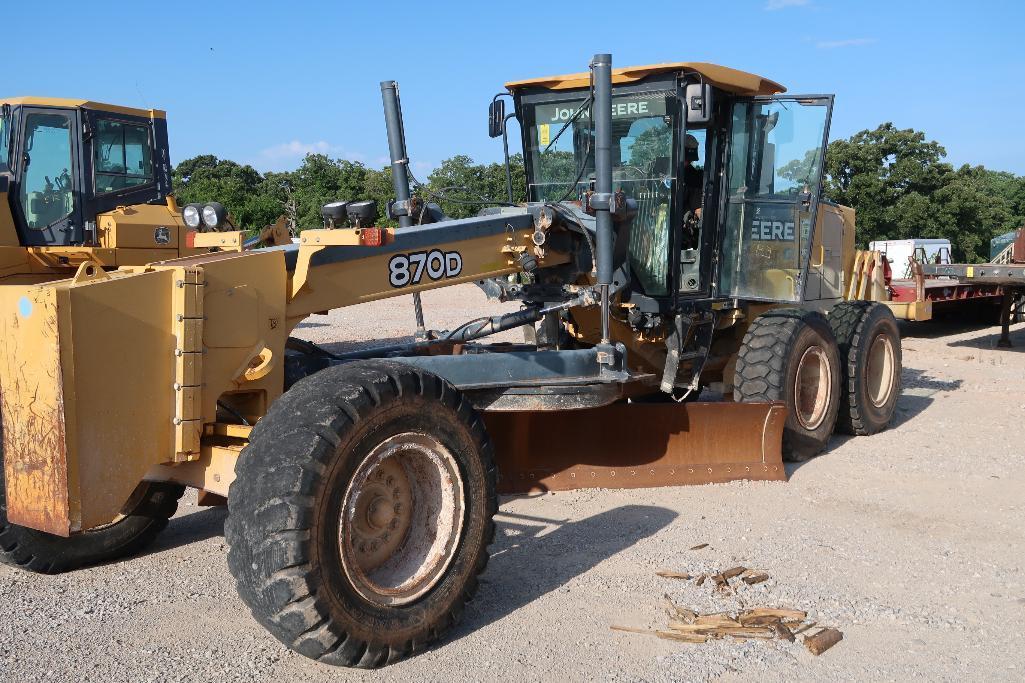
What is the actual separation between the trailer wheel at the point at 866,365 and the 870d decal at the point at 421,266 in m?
4.16

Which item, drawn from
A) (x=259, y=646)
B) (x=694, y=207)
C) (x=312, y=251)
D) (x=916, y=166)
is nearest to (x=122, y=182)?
(x=694, y=207)

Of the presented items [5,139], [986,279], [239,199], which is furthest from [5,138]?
[239,199]

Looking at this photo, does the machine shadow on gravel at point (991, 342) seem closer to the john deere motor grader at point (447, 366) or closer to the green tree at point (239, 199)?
the john deere motor grader at point (447, 366)

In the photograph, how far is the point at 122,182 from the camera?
39.1 ft

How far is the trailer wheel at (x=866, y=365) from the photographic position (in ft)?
27.9

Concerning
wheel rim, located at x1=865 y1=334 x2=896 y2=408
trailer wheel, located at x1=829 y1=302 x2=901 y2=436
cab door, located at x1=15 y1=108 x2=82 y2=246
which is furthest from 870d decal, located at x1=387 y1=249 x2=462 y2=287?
cab door, located at x1=15 y1=108 x2=82 y2=246

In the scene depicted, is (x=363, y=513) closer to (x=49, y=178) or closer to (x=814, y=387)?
(x=814, y=387)

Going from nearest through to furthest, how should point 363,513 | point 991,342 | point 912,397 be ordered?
point 363,513
point 912,397
point 991,342

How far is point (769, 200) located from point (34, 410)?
571 cm

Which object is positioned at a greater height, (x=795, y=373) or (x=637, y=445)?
(x=795, y=373)

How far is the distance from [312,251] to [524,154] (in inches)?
134

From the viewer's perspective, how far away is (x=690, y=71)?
23.4 ft

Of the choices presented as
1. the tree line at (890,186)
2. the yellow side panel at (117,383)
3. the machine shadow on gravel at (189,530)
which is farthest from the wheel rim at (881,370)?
Answer: the tree line at (890,186)

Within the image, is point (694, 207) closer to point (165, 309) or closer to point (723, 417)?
point (723, 417)
